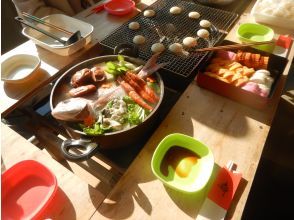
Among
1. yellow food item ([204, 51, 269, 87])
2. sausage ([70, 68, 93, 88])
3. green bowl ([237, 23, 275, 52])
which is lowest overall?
green bowl ([237, 23, 275, 52])

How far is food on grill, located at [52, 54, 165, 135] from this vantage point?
1239mm

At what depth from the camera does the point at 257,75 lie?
1.47m

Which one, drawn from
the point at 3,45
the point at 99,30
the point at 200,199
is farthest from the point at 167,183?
the point at 3,45

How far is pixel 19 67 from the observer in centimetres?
168

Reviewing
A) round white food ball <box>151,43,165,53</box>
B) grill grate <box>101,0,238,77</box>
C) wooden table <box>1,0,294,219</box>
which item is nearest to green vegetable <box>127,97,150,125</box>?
wooden table <box>1,0,294,219</box>

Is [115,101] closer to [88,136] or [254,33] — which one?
[88,136]

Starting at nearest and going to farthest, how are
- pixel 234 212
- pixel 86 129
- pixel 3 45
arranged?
1. pixel 234 212
2. pixel 86 129
3. pixel 3 45

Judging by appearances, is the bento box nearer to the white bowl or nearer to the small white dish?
the white bowl

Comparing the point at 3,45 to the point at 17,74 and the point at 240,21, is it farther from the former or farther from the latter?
the point at 240,21

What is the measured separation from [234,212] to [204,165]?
22cm

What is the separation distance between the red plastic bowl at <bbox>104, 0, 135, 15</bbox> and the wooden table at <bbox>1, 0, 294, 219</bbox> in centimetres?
73

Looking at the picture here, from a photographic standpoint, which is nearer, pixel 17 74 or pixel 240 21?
pixel 17 74

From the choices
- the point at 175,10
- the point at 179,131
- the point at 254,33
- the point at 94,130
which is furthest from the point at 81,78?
the point at 254,33

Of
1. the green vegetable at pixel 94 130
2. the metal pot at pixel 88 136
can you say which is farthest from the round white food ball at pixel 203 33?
the green vegetable at pixel 94 130
